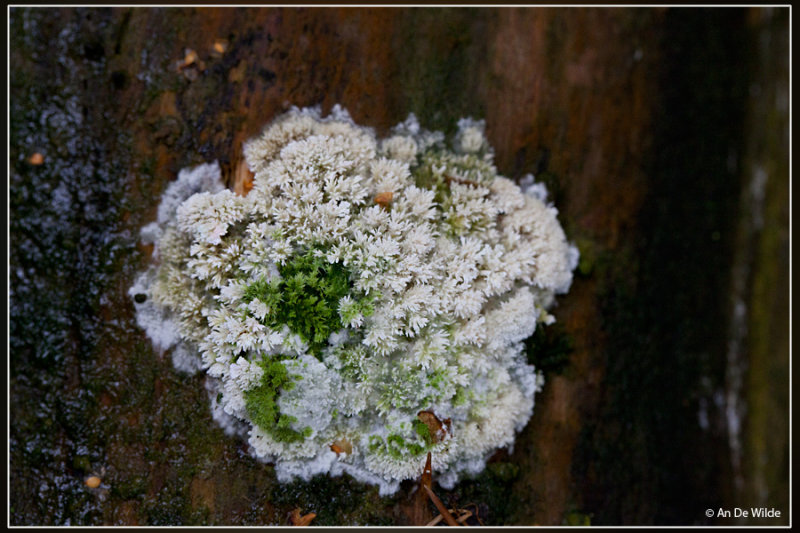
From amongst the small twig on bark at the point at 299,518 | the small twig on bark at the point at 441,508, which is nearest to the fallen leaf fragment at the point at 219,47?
the small twig on bark at the point at 299,518

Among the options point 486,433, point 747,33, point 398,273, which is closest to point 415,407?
point 486,433

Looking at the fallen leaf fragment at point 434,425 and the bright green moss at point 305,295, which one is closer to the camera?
the bright green moss at point 305,295

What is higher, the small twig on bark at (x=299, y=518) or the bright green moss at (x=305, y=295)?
the bright green moss at (x=305, y=295)

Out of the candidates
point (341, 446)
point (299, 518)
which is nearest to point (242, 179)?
point (341, 446)

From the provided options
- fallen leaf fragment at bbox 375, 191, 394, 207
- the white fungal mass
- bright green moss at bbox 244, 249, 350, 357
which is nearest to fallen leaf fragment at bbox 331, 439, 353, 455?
the white fungal mass

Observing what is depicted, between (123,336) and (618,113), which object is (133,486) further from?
(618,113)

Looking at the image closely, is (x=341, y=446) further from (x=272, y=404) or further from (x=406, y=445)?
(x=272, y=404)

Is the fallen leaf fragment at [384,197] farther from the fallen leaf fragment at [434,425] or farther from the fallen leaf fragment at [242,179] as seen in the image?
the fallen leaf fragment at [434,425]

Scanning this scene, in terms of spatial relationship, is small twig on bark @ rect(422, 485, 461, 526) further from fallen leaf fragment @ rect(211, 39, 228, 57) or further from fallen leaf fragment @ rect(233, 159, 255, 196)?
fallen leaf fragment @ rect(211, 39, 228, 57)
